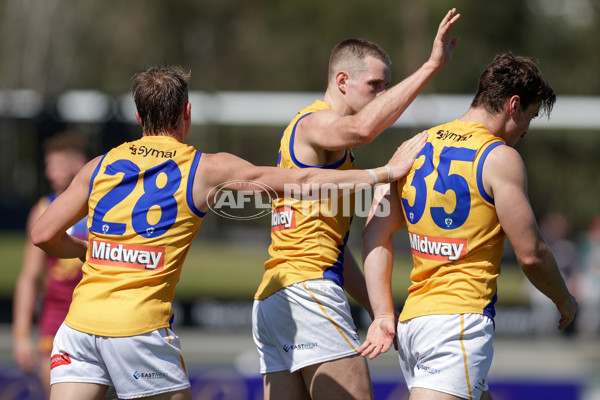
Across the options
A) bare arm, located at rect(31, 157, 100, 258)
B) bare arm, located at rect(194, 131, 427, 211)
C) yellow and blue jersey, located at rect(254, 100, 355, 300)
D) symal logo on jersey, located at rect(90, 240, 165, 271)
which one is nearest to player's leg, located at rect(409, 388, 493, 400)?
yellow and blue jersey, located at rect(254, 100, 355, 300)

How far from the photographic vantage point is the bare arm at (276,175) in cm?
328

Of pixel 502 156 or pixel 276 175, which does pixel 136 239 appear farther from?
pixel 502 156

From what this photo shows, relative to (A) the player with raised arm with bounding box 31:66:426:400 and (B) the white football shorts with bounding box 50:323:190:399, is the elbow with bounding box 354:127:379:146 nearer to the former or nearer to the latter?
(A) the player with raised arm with bounding box 31:66:426:400

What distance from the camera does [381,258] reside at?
3.57 metres

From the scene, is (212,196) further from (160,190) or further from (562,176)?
(562,176)

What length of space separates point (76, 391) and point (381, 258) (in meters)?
1.48

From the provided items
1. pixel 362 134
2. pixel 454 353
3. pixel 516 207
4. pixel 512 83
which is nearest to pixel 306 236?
pixel 362 134

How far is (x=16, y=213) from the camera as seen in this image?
45.6 ft

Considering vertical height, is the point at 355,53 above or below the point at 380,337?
above

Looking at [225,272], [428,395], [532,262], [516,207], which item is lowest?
[428,395]

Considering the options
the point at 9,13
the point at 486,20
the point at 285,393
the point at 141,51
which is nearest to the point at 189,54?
the point at 141,51

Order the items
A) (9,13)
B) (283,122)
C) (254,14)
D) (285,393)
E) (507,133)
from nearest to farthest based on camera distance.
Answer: (507,133), (285,393), (283,122), (9,13), (254,14)

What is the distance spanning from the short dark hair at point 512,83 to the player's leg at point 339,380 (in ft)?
4.45

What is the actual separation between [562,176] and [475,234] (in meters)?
A: 25.2
